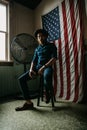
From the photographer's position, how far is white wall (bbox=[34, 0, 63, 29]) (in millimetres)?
3379

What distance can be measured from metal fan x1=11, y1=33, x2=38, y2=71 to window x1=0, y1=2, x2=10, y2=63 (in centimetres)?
59

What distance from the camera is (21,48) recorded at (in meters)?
2.96

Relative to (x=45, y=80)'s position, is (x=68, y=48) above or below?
above

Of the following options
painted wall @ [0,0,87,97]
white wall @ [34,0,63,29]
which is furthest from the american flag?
painted wall @ [0,0,87,97]

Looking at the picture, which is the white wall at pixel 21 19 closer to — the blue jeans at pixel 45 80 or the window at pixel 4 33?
the window at pixel 4 33

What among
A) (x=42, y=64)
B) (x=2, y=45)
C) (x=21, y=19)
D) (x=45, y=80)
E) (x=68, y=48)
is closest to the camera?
(x=45, y=80)

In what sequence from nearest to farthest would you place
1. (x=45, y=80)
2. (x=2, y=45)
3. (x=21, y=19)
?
(x=45, y=80) < (x=2, y=45) < (x=21, y=19)

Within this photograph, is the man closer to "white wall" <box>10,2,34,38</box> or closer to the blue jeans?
the blue jeans

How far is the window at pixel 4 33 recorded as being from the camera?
349cm

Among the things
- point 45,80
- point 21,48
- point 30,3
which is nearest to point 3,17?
point 30,3

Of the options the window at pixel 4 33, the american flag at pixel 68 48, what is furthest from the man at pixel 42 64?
the window at pixel 4 33

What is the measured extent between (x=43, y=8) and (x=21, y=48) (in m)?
1.33

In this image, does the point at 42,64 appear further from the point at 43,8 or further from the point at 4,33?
the point at 43,8

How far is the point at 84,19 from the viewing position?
9.07 feet
